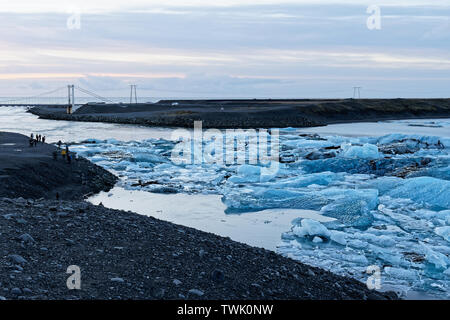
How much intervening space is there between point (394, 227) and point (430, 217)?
199cm

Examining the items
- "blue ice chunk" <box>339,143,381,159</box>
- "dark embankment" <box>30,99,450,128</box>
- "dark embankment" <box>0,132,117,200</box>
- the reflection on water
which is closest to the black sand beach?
the reflection on water

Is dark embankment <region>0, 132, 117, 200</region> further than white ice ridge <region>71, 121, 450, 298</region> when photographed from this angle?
Yes

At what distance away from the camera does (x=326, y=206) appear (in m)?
16.4

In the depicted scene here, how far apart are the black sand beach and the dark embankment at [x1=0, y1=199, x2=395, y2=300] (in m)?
0.01

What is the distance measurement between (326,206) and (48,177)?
11064mm

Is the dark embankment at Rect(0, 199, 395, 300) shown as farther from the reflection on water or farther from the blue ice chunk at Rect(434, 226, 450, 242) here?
the blue ice chunk at Rect(434, 226, 450, 242)

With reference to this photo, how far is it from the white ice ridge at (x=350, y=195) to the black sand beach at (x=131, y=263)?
7.69ft

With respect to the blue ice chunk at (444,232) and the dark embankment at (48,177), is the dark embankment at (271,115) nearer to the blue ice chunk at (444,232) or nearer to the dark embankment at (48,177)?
the dark embankment at (48,177)

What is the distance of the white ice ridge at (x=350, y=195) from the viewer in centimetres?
1100

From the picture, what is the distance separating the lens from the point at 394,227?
46.6 feet

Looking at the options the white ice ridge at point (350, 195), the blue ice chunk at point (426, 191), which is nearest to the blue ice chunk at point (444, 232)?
the white ice ridge at point (350, 195)

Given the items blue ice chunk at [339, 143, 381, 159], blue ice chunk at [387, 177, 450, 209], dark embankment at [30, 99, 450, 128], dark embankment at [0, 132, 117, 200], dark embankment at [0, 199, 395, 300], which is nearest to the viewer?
dark embankment at [0, 199, 395, 300]

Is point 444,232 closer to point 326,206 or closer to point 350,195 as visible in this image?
point 326,206

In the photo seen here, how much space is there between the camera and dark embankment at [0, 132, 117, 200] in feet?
54.3
